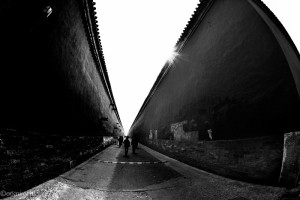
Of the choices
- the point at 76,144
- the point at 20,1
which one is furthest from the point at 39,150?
the point at 20,1

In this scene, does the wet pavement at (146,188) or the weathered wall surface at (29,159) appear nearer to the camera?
the weathered wall surface at (29,159)

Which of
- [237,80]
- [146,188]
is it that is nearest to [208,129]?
[237,80]

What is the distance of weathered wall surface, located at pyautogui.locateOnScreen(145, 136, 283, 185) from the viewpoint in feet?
10.7

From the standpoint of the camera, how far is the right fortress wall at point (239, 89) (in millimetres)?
3311

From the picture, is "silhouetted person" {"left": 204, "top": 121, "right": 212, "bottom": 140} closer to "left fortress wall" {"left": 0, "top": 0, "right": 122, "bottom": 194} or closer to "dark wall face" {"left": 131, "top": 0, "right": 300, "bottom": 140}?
"dark wall face" {"left": 131, "top": 0, "right": 300, "bottom": 140}

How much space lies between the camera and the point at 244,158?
3883 mm

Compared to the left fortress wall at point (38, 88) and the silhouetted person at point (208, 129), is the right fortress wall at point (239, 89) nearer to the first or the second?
the silhouetted person at point (208, 129)

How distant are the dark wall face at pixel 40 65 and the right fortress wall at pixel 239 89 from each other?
183 inches

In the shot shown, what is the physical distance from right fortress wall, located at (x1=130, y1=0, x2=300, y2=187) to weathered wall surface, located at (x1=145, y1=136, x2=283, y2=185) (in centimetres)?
2

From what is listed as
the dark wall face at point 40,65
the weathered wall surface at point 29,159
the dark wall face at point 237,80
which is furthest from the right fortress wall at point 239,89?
the dark wall face at point 40,65

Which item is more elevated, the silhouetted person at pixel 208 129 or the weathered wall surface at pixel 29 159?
the silhouetted person at pixel 208 129

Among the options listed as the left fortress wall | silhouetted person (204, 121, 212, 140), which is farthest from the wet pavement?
silhouetted person (204, 121, 212, 140)

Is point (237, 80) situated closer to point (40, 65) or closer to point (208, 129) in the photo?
point (208, 129)

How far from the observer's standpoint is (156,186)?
381 centimetres
